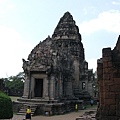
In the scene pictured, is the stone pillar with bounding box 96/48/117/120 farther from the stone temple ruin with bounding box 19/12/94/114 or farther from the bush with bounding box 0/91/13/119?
the stone temple ruin with bounding box 19/12/94/114

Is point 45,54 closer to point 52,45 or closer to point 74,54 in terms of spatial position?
point 52,45

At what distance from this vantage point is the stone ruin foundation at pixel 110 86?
5715 mm

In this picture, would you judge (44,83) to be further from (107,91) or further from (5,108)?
(107,91)

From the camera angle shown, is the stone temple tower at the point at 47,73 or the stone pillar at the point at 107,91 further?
the stone temple tower at the point at 47,73

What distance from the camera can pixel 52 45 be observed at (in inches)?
720

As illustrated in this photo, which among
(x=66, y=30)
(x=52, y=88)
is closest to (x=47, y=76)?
(x=52, y=88)

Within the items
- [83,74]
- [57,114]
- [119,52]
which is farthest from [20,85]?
[119,52]

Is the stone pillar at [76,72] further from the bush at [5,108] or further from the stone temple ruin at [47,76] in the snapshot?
the bush at [5,108]

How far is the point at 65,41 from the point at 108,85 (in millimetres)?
20712

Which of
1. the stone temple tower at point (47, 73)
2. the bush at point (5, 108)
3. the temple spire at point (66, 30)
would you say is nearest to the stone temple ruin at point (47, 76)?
the stone temple tower at point (47, 73)

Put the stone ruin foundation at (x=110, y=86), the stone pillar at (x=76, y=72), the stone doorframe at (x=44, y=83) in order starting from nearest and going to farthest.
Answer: the stone ruin foundation at (x=110, y=86) → the stone doorframe at (x=44, y=83) → the stone pillar at (x=76, y=72)

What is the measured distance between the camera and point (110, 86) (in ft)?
19.2

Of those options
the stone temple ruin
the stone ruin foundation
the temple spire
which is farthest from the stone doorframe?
the stone ruin foundation

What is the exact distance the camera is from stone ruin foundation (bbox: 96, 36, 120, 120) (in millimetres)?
5715
